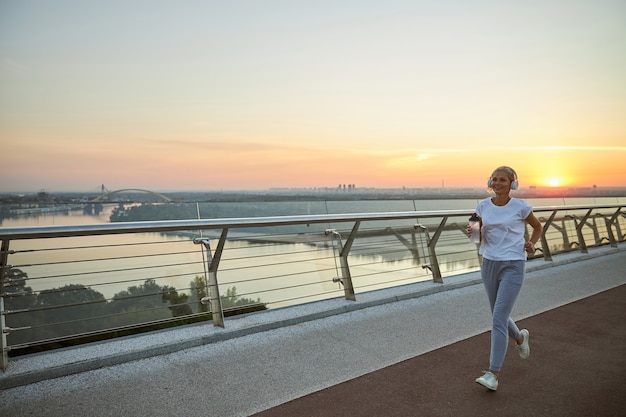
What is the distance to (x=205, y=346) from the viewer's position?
481cm

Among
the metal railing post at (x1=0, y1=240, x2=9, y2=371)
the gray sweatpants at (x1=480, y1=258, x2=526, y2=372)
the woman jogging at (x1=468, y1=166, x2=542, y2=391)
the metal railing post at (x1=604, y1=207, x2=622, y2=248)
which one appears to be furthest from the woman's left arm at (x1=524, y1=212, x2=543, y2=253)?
the metal railing post at (x1=604, y1=207, x2=622, y2=248)

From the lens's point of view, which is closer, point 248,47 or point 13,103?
point 248,47

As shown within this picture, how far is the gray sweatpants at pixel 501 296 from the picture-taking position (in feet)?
12.9

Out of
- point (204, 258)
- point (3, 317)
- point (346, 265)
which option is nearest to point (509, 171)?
point (346, 265)

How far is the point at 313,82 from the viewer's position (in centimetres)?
1950

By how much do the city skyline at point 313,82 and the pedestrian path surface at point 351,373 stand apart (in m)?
7.97

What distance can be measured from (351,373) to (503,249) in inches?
63.9

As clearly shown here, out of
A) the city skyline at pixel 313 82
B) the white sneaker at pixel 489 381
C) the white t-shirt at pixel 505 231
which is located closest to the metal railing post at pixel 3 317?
the white sneaker at pixel 489 381

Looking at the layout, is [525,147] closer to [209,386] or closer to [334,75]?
[334,75]

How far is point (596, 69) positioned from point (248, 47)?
39.6ft

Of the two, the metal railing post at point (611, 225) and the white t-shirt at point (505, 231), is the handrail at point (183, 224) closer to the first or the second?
the white t-shirt at point (505, 231)

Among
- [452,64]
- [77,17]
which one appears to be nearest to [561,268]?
[452,64]

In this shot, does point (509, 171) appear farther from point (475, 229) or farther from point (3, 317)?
point (3, 317)

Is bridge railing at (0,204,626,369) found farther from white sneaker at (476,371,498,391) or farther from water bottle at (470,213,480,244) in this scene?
white sneaker at (476,371,498,391)
